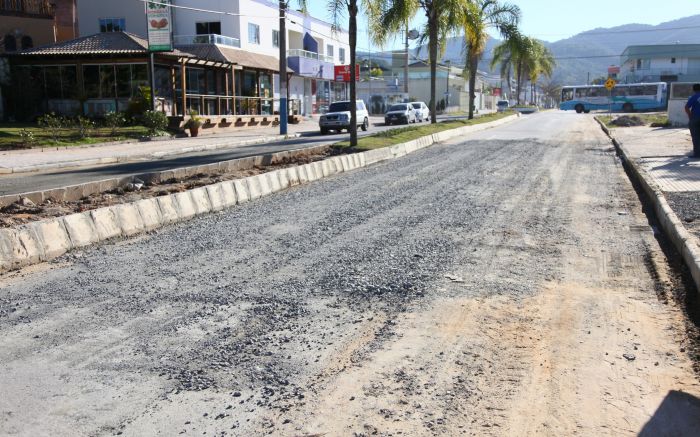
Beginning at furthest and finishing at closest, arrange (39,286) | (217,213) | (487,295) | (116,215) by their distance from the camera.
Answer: (217,213) < (116,215) < (39,286) < (487,295)

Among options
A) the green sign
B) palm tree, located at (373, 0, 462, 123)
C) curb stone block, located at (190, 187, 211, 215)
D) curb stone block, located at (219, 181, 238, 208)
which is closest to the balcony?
palm tree, located at (373, 0, 462, 123)

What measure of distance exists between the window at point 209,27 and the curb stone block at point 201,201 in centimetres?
3806

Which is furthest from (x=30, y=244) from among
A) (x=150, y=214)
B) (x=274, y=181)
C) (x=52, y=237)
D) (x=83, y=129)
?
(x=83, y=129)

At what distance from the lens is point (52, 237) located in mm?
8164

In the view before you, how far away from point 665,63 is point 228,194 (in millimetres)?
96046

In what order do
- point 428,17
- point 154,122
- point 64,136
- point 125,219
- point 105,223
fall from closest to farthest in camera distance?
point 105,223 < point 125,219 < point 64,136 < point 154,122 < point 428,17

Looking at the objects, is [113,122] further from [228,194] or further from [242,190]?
[228,194]

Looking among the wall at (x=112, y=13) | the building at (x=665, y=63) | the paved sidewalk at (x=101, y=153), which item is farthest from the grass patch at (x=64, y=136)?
the building at (x=665, y=63)

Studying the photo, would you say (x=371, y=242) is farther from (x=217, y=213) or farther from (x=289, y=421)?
(x=289, y=421)

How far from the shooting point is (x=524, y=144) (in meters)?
25.4

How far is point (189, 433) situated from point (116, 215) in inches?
240

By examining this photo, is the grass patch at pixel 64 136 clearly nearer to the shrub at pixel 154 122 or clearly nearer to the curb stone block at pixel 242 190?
the shrub at pixel 154 122

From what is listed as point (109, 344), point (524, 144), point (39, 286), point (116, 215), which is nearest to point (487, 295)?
point (109, 344)

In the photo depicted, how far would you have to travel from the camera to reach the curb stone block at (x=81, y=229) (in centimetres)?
848
